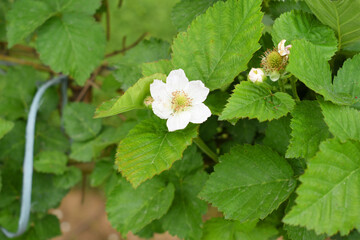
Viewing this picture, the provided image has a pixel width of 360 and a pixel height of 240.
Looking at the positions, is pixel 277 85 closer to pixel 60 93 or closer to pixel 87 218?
pixel 60 93

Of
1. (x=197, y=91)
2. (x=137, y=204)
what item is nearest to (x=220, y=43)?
(x=197, y=91)

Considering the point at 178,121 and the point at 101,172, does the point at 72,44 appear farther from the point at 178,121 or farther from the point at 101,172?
the point at 178,121

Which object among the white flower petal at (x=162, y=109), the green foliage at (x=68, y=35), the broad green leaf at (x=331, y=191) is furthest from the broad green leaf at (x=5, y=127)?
the broad green leaf at (x=331, y=191)

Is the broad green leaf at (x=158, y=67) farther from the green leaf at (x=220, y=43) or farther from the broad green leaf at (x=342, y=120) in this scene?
the broad green leaf at (x=342, y=120)

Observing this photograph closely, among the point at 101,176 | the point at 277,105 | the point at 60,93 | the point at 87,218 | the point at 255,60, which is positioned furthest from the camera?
the point at 87,218

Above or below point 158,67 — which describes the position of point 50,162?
below

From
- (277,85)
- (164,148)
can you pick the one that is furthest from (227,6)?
(164,148)

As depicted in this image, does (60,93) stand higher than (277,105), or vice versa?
(277,105)
